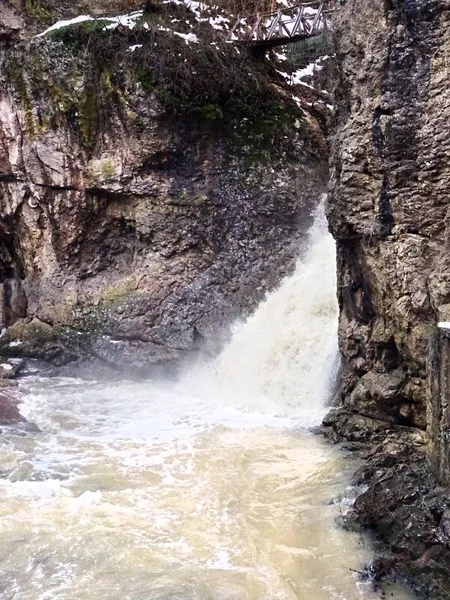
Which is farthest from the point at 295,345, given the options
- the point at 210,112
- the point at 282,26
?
the point at 282,26

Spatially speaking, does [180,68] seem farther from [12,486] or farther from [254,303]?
[12,486]

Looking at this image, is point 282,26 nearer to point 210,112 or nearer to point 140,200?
point 210,112

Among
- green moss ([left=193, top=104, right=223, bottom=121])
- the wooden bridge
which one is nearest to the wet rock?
green moss ([left=193, top=104, right=223, bottom=121])

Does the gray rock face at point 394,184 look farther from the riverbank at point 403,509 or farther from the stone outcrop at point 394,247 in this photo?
the riverbank at point 403,509

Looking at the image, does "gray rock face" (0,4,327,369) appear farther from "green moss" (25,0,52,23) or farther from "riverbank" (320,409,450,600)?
"riverbank" (320,409,450,600)

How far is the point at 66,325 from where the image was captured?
1606cm

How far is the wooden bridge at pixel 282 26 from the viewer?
15.2 metres

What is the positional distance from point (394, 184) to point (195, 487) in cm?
493

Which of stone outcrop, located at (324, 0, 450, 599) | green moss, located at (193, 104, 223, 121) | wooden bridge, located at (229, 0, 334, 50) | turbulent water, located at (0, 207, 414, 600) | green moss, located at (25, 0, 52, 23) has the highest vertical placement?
green moss, located at (25, 0, 52, 23)

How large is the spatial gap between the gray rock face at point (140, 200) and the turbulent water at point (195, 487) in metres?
1.92

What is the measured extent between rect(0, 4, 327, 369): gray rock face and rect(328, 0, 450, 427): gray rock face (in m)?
5.68

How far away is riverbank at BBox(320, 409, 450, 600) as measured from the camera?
5.97 m

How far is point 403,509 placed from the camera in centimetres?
684

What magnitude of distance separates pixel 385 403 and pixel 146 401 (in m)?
5.46
